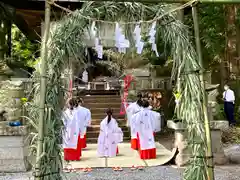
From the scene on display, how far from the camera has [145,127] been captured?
26.9 ft

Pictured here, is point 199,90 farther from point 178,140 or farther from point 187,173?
point 178,140

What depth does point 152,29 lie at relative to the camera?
4.22 meters

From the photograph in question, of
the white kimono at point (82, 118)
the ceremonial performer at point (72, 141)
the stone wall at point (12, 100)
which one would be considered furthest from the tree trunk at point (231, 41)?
the stone wall at point (12, 100)

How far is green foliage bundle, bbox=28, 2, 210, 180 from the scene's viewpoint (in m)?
3.95

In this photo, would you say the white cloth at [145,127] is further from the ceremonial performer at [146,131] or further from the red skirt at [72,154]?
the red skirt at [72,154]

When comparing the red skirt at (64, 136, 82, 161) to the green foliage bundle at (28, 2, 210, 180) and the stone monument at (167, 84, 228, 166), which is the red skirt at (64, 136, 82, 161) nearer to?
the stone monument at (167, 84, 228, 166)

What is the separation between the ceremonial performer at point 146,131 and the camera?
8094 mm

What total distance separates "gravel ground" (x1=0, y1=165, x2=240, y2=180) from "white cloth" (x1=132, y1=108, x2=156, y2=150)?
4.32 ft

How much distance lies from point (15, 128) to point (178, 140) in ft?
11.4

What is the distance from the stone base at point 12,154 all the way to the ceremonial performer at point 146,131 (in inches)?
118

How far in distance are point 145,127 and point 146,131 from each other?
106 millimetres

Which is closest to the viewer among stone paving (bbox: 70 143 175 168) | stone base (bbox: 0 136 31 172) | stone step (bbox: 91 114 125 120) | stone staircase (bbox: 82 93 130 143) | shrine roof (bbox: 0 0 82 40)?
stone base (bbox: 0 136 31 172)

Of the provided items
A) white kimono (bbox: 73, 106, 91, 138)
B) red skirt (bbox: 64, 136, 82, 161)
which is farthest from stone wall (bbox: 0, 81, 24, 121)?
white kimono (bbox: 73, 106, 91, 138)

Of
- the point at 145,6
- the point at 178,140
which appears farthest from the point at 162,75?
the point at 145,6
